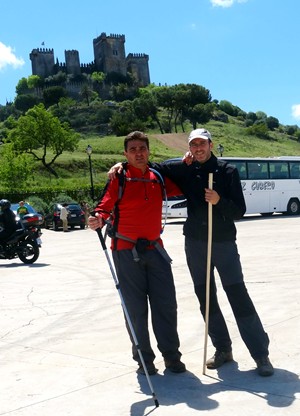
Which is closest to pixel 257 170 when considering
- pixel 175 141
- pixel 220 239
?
pixel 220 239

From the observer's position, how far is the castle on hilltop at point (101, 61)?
162 m

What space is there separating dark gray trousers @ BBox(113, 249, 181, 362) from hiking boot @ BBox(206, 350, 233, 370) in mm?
263

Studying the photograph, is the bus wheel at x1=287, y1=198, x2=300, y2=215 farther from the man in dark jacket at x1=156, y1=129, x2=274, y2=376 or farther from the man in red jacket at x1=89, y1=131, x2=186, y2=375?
the man in red jacket at x1=89, y1=131, x2=186, y2=375

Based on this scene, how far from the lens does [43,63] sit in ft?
539

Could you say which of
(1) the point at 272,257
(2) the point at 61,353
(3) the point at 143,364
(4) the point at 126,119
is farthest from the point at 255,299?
(4) the point at 126,119

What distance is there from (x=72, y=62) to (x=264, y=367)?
164 m

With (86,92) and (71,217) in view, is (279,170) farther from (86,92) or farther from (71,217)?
(86,92)

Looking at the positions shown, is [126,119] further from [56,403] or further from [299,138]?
[56,403]

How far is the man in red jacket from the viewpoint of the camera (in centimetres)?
478

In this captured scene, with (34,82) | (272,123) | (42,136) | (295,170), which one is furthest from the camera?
(34,82)

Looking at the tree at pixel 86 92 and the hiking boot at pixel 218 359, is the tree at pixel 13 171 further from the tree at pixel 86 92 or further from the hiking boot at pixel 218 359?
the tree at pixel 86 92

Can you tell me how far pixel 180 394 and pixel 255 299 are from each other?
3567 mm

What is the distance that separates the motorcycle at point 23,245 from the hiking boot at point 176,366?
9764mm

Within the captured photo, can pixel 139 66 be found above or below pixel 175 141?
above
